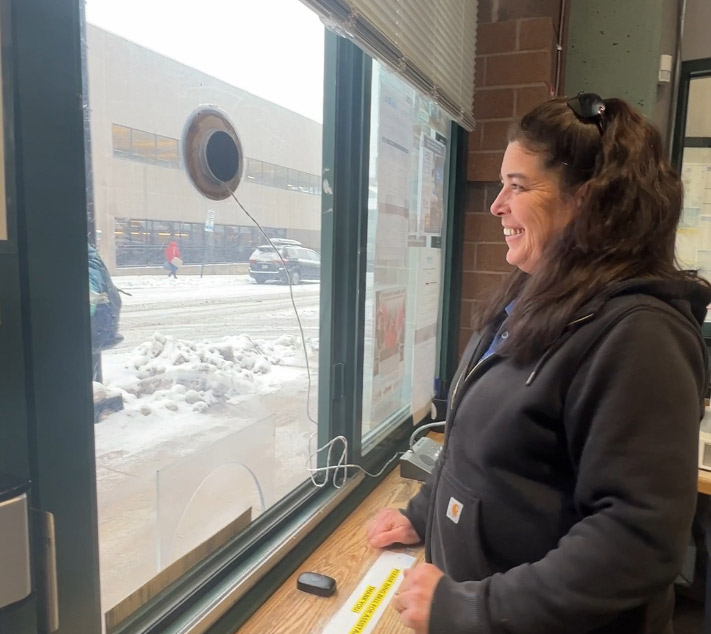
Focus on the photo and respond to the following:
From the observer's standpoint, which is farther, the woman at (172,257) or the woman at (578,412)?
the woman at (172,257)

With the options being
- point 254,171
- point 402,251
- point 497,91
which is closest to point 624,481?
point 254,171

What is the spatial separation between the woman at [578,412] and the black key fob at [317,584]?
11.7 inches

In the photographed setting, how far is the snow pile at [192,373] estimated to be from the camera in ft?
3.19

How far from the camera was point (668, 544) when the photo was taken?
699 mm

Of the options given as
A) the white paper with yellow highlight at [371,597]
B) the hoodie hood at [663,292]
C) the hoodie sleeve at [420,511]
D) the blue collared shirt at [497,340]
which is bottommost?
the white paper with yellow highlight at [371,597]

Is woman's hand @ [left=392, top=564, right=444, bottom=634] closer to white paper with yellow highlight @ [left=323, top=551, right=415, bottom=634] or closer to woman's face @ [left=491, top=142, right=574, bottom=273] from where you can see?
white paper with yellow highlight @ [left=323, top=551, right=415, bottom=634]

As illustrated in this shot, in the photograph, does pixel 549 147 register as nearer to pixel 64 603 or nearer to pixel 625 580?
pixel 625 580

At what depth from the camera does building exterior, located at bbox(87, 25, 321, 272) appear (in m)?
0.86

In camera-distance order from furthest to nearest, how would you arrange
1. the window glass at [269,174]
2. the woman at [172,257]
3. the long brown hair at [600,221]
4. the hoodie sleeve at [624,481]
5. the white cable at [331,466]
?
the white cable at [331,466]
the window glass at [269,174]
the woman at [172,257]
the long brown hair at [600,221]
the hoodie sleeve at [624,481]

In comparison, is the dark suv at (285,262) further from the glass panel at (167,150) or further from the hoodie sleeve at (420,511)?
the hoodie sleeve at (420,511)

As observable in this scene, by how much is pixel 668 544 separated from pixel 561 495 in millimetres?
141

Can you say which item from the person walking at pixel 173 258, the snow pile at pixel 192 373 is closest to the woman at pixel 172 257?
the person walking at pixel 173 258

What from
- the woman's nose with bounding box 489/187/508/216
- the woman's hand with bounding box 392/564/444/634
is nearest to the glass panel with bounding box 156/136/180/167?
the woman's nose with bounding box 489/187/508/216

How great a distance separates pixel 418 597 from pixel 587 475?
300 mm
